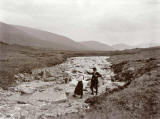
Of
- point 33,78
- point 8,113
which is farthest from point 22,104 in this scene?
point 33,78

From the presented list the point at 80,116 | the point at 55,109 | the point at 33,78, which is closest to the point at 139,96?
the point at 80,116

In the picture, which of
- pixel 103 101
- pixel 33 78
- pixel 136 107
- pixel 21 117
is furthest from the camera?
pixel 33 78

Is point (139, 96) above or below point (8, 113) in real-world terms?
above

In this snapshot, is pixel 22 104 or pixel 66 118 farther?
pixel 22 104

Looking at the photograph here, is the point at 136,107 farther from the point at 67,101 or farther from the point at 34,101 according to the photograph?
the point at 34,101

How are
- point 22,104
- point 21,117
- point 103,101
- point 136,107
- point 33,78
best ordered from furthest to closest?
point 33,78
point 22,104
point 103,101
point 21,117
point 136,107

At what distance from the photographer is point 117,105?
10.2 metres

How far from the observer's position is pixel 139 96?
10492 millimetres

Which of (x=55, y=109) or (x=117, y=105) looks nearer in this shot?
(x=117, y=105)

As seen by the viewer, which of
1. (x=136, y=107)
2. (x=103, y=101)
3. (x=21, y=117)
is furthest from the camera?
(x=103, y=101)

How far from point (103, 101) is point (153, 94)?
2.37 meters

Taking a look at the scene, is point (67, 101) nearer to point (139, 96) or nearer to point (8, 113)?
point (8, 113)

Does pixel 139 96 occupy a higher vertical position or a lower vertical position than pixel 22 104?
higher

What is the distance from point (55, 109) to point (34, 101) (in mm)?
2586
